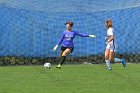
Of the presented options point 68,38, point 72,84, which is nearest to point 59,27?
point 68,38

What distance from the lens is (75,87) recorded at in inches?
440

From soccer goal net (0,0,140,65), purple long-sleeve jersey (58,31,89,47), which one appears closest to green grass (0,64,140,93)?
purple long-sleeve jersey (58,31,89,47)

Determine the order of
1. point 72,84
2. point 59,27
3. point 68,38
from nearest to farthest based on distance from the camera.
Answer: point 72,84 < point 68,38 < point 59,27

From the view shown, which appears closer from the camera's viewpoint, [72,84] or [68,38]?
[72,84]

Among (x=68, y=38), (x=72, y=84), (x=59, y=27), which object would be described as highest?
(x=59, y=27)

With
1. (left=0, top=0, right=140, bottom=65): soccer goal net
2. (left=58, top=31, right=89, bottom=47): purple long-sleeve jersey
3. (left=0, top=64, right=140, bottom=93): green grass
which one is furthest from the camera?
(left=0, top=0, right=140, bottom=65): soccer goal net

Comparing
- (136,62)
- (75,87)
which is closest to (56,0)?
(136,62)

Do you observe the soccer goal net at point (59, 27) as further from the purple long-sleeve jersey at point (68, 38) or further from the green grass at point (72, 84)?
the green grass at point (72, 84)

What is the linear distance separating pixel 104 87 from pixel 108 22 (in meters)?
6.13

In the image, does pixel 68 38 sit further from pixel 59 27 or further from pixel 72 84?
pixel 72 84

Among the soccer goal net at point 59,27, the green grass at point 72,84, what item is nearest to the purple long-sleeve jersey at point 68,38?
the soccer goal net at point 59,27

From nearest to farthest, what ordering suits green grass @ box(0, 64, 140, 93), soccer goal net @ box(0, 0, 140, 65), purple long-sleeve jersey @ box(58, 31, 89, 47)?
green grass @ box(0, 64, 140, 93), purple long-sleeve jersey @ box(58, 31, 89, 47), soccer goal net @ box(0, 0, 140, 65)

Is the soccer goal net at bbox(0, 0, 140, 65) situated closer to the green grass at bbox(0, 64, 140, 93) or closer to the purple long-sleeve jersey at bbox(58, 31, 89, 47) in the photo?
the purple long-sleeve jersey at bbox(58, 31, 89, 47)

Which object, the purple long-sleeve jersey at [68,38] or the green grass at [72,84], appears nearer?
the green grass at [72,84]
